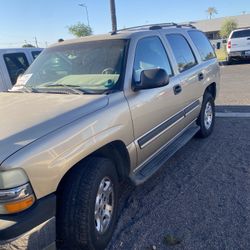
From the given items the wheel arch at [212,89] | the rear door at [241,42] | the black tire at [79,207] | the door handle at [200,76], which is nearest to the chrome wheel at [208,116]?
the wheel arch at [212,89]

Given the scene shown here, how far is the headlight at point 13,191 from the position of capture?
2061mm

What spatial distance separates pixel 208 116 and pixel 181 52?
165 cm

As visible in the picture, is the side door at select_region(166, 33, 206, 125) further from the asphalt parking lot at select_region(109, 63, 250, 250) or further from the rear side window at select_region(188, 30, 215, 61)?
the asphalt parking lot at select_region(109, 63, 250, 250)

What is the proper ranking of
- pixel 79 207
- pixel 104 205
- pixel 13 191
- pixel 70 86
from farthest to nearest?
1. pixel 70 86
2. pixel 104 205
3. pixel 79 207
4. pixel 13 191

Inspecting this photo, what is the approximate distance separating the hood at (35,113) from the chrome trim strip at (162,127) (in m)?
0.71

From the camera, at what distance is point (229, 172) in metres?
4.25

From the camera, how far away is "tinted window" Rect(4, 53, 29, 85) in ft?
24.3

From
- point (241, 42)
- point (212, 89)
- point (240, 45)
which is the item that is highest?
point (212, 89)

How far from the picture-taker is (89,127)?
8.61 feet

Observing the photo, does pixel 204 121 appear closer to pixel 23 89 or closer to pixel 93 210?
pixel 23 89

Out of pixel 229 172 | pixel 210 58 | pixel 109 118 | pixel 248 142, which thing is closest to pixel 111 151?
pixel 109 118

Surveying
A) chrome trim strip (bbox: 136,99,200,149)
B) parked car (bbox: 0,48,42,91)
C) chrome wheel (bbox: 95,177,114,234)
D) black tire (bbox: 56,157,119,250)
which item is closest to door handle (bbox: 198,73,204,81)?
chrome trim strip (bbox: 136,99,200,149)

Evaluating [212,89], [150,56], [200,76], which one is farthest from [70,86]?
[212,89]

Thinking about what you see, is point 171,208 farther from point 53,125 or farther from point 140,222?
point 53,125
